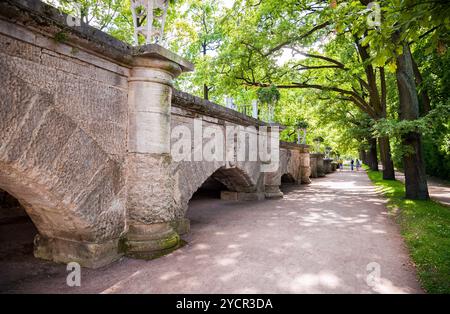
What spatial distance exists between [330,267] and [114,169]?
9.30ft

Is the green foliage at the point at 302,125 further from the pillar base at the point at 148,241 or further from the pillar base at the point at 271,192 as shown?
the pillar base at the point at 148,241

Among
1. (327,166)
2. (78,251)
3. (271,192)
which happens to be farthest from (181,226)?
(327,166)

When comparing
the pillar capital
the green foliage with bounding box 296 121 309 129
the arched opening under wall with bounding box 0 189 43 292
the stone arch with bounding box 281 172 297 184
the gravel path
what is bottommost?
the gravel path

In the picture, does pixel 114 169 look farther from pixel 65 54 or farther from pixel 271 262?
pixel 271 262

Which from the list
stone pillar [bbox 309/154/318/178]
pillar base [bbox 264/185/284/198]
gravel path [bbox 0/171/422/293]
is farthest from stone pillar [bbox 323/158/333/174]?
gravel path [bbox 0/171/422/293]

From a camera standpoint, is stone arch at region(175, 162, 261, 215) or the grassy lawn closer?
the grassy lawn

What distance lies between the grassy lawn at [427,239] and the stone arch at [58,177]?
11.5ft

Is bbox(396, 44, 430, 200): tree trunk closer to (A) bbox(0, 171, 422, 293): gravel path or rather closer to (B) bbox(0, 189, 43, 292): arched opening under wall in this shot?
(A) bbox(0, 171, 422, 293): gravel path

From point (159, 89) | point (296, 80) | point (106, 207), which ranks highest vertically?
point (296, 80)

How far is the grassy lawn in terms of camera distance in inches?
109

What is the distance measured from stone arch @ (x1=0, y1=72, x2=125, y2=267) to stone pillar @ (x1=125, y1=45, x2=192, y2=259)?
0.65 ft
